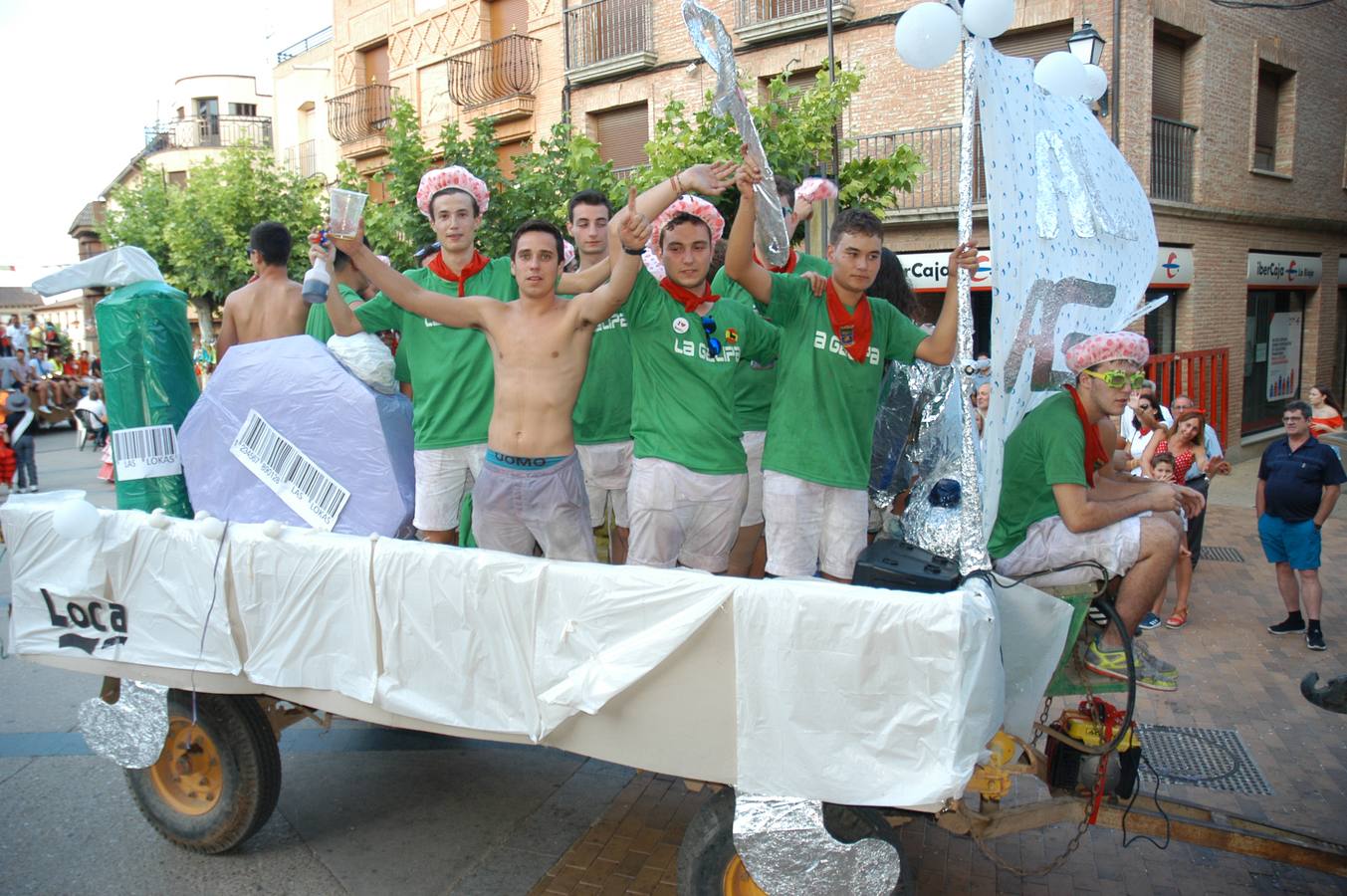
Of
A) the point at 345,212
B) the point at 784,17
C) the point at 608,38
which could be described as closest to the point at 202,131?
the point at 608,38

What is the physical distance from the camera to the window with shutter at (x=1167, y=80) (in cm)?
1321

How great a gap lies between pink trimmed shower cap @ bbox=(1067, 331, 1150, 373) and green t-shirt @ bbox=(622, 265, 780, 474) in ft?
4.02

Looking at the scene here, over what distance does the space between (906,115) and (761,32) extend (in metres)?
2.58

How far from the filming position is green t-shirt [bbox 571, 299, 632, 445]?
4574 millimetres

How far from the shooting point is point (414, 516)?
4.40m

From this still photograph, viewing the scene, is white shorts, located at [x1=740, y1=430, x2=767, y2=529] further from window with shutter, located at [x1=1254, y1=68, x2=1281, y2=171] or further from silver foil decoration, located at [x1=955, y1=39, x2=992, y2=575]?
window with shutter, located at [x1=1254, y1=68, x2=1281, y2=171]

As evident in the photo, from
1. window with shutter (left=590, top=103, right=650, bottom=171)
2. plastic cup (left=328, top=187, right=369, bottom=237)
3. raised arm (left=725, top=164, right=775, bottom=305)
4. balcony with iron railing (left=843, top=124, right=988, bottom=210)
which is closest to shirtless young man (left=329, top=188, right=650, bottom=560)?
plastic cup (left=328, top=187, right=369, bottom=237)

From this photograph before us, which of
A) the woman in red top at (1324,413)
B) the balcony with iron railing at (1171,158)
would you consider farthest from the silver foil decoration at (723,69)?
the balcony with iron railing at (1171,158)

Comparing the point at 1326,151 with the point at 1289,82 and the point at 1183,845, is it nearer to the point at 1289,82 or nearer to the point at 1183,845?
the point at 1289,82

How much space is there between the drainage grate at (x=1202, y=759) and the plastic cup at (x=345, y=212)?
12.4 feet

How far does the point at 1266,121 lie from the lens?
1538 cm

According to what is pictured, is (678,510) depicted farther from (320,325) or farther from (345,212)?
(320,325)

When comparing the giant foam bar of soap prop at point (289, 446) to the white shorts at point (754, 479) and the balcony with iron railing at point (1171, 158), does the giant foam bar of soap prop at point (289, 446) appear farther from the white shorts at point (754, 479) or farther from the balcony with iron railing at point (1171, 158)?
the balcony with iron railing at point (1171, 158)

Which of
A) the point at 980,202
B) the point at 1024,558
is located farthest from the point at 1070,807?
the point at 980,202
